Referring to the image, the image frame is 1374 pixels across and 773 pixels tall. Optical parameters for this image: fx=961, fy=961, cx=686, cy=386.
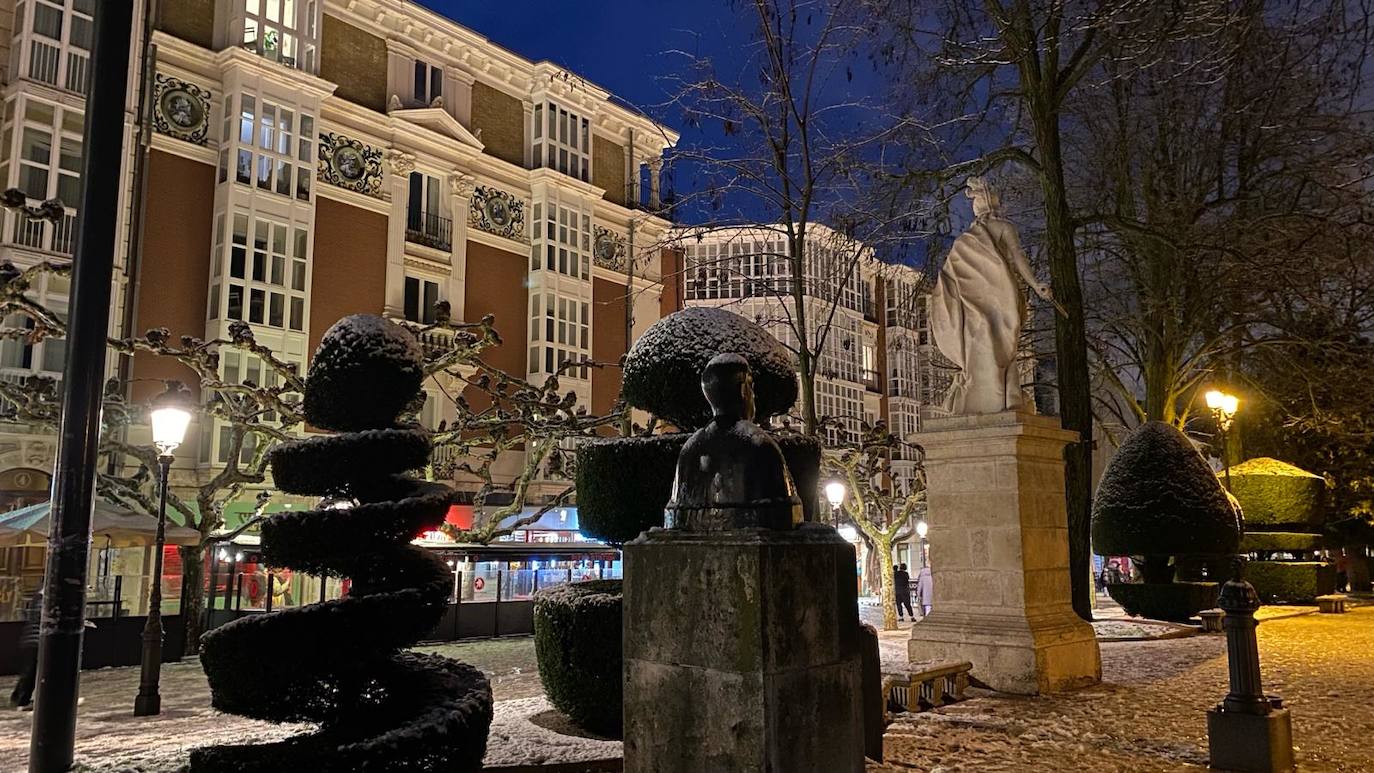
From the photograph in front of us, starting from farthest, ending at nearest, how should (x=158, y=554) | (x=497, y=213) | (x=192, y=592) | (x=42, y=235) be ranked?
(x=497, y=213) → (x=42, y=235) → (x=192, y=592) → (x=158, y=554)

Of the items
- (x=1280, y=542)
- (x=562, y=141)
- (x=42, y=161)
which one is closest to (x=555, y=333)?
(x=562, y=141)

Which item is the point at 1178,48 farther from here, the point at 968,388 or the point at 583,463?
the point at 583,463

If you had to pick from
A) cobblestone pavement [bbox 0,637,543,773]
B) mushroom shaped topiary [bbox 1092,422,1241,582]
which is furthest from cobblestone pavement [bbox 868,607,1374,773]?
mushroom shaped topiary [bbox 1092,422,1241,582]

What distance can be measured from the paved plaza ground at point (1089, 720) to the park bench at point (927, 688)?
17 cm

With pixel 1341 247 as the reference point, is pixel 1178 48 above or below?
above

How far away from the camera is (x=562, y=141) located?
35500mm

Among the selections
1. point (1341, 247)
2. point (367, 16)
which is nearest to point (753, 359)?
point (1341, 247)

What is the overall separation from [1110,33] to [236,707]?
13.5 meters

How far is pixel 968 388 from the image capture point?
1012 centimetres

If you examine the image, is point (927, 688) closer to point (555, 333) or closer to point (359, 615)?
point (359, 615)

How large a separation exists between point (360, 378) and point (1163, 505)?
55.0 feet

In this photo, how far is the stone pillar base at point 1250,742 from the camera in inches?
254

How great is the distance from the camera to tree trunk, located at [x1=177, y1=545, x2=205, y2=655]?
55.0 feet

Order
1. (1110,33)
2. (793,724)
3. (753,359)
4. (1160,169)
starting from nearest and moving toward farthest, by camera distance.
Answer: (793,724), (753,359), (1110,33), (1160,169)
